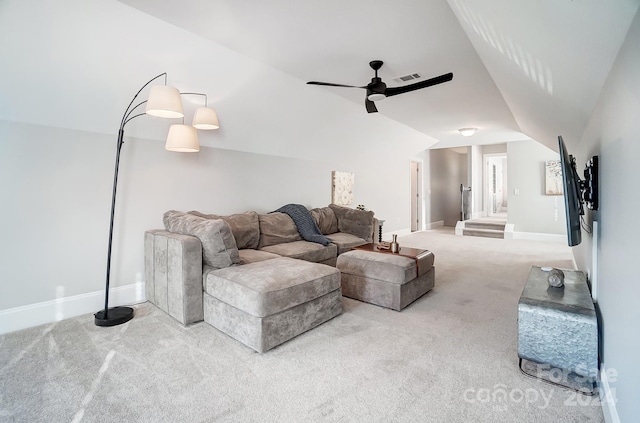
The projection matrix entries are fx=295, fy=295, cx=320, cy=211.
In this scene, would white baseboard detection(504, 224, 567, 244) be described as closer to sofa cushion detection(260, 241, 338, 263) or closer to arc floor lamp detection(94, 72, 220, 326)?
sofa cushion detection(260, 241, 338, 263)

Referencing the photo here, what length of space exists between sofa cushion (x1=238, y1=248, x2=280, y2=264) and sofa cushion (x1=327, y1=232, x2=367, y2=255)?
3.95ft

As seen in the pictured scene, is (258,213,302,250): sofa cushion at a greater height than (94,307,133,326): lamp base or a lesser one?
greater

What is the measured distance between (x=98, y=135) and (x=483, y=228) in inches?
340

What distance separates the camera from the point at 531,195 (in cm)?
721

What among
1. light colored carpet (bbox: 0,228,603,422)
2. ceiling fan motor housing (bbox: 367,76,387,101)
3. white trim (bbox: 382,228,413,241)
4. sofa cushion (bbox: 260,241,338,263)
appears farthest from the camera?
white trim (bbox: 382,228,413,241)

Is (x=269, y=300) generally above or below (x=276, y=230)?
below

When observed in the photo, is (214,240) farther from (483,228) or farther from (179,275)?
(483,228)

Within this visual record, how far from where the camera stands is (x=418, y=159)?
8.71 metres

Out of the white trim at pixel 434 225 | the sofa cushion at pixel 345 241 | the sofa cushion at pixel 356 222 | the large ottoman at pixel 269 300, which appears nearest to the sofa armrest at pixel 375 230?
the sofa cushion at pixel 356 222

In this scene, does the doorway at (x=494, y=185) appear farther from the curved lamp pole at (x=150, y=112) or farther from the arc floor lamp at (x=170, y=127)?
the curved lamp pole at (x=150, y=112)

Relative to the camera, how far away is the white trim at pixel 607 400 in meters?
1.34

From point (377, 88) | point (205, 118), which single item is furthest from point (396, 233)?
point (205, 118)

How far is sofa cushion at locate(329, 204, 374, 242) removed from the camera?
5.00 m

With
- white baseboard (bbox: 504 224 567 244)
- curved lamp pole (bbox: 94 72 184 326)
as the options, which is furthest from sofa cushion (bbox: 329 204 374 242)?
white baseboard (bbox: 504 224 567 244)
